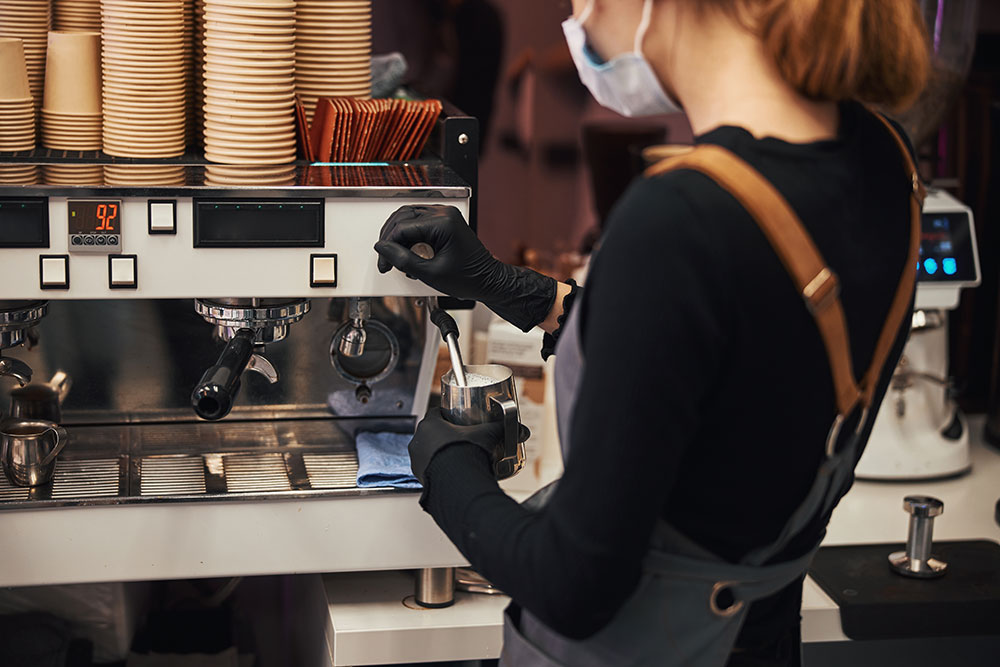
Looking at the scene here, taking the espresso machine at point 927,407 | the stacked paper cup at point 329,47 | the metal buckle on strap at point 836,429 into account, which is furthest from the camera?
the espresso machine at point 927,407

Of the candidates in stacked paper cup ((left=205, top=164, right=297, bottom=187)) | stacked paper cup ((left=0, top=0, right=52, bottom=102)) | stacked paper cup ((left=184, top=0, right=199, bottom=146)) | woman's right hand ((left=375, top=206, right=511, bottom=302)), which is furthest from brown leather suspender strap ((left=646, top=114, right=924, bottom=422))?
stacked paper cup ((left=0, top=0, right=52, bottom=102))

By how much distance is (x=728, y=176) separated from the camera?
726 mm

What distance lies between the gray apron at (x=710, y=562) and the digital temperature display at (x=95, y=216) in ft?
1.93

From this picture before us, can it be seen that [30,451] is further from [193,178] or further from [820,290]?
[820,290]

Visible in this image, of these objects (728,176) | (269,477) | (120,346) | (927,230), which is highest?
(728,176)

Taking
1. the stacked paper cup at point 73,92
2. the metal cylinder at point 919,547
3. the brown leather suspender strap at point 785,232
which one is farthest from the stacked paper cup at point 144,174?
the metal cylinder at point 919,547

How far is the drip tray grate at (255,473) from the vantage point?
1336 millimetres

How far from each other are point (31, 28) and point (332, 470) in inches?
25.6

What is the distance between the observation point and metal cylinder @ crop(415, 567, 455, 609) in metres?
1.38

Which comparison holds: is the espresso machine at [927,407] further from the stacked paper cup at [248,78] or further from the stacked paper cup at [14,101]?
the stacked paper cup at [14,101]

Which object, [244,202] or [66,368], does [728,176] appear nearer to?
[244,202]

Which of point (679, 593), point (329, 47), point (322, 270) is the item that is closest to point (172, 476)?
point (322, 270)

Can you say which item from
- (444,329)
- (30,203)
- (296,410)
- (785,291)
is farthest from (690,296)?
(296,410)

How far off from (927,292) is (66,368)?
1297mm
